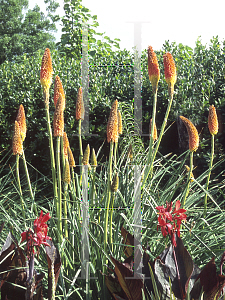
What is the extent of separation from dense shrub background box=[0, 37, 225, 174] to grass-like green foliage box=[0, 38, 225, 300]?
1cm

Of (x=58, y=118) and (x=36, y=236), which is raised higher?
(x=58, y=118)

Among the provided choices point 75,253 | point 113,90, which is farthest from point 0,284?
point 113,90

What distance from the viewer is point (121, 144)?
3008 millimetres

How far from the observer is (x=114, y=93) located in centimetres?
305

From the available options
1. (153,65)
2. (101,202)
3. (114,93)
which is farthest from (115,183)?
(114,93)

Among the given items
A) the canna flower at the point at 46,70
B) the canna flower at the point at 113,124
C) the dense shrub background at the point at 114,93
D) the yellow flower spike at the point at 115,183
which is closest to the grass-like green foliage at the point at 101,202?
the dense shrub background at the point at 114,93

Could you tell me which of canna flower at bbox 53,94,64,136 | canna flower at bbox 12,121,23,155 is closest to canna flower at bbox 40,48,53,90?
canna flower at bbox 53,94,64,136

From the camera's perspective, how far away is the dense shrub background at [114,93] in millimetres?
2979

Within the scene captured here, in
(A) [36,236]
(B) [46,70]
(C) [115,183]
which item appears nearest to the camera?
(A) [36,236]

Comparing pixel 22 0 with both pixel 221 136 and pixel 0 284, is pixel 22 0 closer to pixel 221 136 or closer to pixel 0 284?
pixel 221 136

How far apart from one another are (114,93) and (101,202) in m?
1.23

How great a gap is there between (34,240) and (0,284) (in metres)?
0.36

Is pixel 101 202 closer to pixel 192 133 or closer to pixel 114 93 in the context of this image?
pixel 192 133

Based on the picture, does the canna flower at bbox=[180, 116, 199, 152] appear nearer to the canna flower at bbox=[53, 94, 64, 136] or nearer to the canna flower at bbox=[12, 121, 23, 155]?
the canna flower at bbox=[53, 94, 64, 136]
